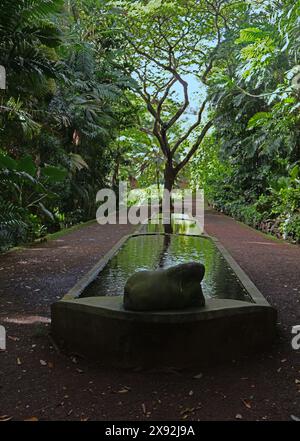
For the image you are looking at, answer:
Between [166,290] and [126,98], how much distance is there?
14.4 meters

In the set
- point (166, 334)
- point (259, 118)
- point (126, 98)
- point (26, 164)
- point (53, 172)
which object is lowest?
point (166, 334)

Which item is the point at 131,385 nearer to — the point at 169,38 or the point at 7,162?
the point at 7,162

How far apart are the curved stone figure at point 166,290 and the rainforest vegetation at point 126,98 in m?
3.26

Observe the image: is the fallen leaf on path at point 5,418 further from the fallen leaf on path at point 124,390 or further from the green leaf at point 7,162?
the green leaf at point 7,162

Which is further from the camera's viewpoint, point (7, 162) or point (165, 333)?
point (7, 162)

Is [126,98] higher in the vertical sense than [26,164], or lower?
higher

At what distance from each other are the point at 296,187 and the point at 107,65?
28.2 feet

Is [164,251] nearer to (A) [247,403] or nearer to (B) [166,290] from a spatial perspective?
(B) [166,290]

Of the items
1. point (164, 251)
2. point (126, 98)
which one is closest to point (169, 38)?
point (126, 98)

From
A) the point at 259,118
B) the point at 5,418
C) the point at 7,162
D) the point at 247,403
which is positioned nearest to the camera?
the point at 5,418

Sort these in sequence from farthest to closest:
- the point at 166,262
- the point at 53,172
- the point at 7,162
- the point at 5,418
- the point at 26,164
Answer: the point at 53,172, the point at 166,262, the point at 26,164, the point at 7,162, the point at 5,418

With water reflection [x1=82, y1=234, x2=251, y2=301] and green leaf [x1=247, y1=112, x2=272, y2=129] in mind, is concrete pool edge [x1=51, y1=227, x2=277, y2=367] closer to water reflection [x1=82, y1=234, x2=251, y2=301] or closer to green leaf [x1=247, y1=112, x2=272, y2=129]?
water reflection [x1=82, y1=234, x2=251, y2=301]

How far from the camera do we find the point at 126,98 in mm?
16766

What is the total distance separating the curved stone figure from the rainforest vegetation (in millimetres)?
3260
